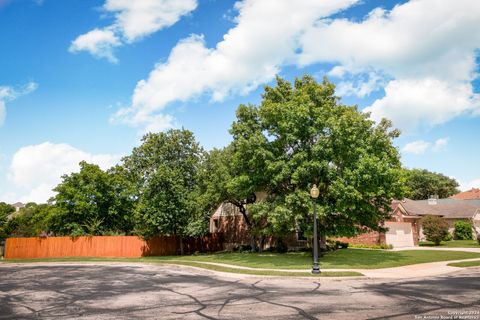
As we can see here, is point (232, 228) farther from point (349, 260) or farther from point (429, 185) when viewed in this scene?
point (429, 185)

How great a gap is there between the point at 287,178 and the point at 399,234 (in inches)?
833

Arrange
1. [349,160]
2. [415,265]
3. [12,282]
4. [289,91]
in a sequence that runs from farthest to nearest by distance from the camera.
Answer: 1. [289,91]
2. [349,160]
3. [415,265]
4. [12,282]

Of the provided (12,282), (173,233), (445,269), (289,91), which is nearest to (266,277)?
(445,269)

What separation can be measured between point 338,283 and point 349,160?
9447 millimetres

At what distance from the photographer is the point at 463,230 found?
47.4m

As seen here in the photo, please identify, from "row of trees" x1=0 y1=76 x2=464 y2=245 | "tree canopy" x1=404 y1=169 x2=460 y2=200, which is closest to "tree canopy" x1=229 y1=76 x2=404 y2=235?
"row of trees" x1=0 y1=76 x2=464 y2=245

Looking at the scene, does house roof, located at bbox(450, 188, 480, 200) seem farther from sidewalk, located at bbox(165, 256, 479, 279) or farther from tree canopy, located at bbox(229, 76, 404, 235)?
sidewalk, located at bbox(165, 256, 479, 279)

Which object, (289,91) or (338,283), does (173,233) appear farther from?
(338,283)

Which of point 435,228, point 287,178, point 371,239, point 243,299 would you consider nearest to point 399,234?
point 435,228

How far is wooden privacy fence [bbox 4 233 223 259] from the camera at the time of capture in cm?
3281

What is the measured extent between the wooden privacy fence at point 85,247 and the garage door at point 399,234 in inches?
936

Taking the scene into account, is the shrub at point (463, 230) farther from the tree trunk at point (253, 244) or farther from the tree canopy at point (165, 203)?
the tree canopy at point (165, 203)

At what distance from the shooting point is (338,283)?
46.2 ft

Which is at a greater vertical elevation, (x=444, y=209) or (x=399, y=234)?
(x=444, y=209)
